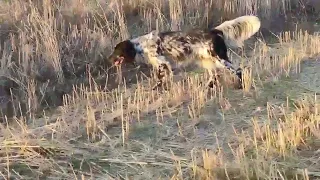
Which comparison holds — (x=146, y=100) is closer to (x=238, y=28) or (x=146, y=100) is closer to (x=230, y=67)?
(x=230, y=67)

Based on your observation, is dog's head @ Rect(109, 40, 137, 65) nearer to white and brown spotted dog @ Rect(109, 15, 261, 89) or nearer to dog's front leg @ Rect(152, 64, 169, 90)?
white and brown spotted dog @ Rect(109, 15, 261, 89)

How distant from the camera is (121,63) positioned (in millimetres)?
6879

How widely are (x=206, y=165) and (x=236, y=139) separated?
0.76 meters

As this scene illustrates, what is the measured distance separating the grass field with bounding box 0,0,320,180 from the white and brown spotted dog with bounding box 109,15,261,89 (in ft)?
0.61

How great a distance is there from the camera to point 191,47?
6.66 m

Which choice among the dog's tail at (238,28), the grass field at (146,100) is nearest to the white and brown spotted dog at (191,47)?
the dog's tail at (238,28)

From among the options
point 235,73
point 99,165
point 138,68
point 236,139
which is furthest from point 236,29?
point 99,165

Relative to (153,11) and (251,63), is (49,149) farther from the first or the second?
(153,11)

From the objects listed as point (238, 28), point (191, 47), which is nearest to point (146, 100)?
point (191, 47)

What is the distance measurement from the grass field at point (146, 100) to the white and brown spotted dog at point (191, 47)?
19 centimetres

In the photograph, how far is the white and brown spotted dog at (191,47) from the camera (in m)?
6.50

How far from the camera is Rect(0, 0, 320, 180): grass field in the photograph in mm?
4289

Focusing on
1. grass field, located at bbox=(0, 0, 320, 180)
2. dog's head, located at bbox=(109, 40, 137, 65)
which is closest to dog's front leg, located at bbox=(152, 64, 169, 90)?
grass field, located at bbox=(0, 0, 320, 180)

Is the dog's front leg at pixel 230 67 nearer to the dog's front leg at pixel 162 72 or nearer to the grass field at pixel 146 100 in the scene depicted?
the grass field at pixel 146 100
